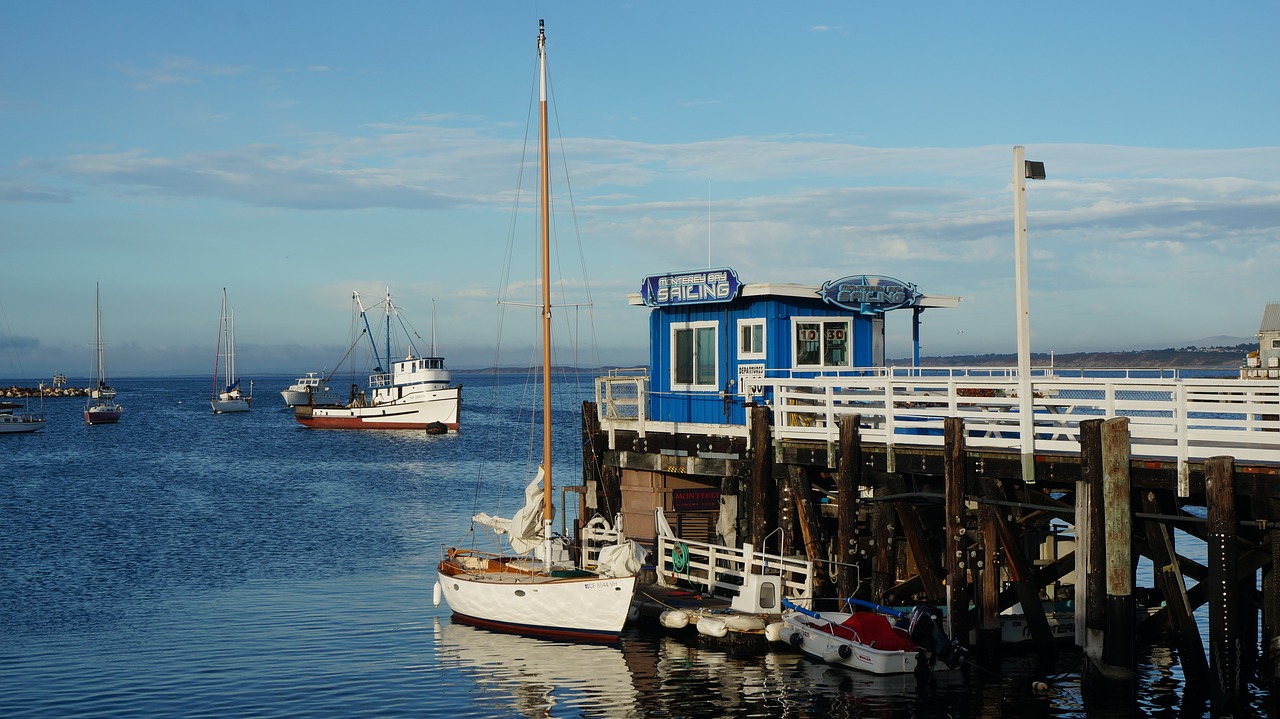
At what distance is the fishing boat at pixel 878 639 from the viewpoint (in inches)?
795

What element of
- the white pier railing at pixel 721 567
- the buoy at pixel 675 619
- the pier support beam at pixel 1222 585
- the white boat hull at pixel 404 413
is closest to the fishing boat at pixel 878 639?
the white pier railing at pixel 721 567

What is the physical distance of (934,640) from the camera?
20203mm

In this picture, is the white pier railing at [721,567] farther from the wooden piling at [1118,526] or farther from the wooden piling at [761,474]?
the wooden piling at [1118,526]

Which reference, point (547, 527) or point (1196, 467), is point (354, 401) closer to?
point (547, 527)

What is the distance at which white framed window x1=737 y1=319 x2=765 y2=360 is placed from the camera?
90.2 feet

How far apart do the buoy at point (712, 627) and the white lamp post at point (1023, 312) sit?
6.59 m

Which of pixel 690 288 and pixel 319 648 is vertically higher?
pixel 690 288

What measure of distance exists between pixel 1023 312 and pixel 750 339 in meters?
9.50

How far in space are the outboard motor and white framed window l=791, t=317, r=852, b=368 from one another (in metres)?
8.46

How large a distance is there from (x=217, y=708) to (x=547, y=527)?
7.83 meters

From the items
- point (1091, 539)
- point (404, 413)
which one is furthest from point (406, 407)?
point (1091, 539)

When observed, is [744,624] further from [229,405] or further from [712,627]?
[229,405]

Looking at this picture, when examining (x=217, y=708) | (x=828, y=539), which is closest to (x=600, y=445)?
(x=828, y=539)

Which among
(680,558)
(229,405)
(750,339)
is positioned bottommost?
(680,558)
